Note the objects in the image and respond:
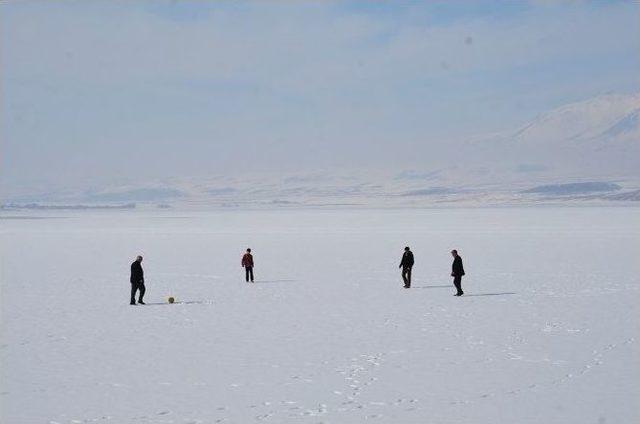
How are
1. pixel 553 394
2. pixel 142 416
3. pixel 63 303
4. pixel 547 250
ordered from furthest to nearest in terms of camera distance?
pixel 547 250
pixel 63 303
pixel 553 394
pixel 142 416

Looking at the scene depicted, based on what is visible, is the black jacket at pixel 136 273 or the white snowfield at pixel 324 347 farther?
the black jacket at pixel 136 273

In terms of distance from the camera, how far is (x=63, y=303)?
56.6ft

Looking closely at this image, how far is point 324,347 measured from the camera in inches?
472

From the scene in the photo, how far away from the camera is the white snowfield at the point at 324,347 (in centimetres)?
882

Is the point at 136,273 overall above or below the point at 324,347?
above

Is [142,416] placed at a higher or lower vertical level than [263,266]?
lower

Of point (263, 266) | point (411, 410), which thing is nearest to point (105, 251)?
point (263, 266)

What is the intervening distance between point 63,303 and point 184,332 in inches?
206

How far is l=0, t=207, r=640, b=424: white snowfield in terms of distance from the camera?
882cm

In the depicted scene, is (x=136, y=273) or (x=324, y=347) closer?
(x=324, y=347)

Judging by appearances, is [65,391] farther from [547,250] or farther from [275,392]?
[547,250]

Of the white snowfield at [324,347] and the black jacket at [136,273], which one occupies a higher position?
the black jacket at [136,273]

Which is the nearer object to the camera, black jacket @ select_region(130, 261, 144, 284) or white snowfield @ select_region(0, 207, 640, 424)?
white snowfield @ select_region(0, 207, 640, 424)

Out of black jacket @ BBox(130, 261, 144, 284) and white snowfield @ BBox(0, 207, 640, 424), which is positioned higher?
black jacket @ BBox(130, 261, 144, 284)
